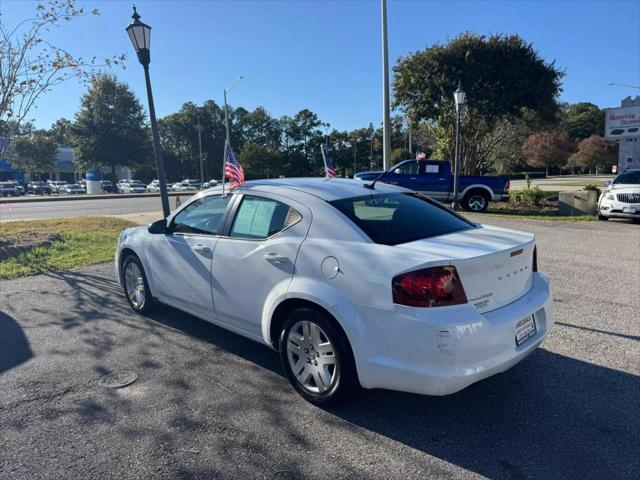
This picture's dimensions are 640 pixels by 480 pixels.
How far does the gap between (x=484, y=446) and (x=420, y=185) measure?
15.2 meters

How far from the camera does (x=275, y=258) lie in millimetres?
3531

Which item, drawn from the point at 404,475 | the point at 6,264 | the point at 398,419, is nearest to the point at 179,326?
the point at 398,419

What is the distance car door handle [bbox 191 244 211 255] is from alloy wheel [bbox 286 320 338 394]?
1.25 meters

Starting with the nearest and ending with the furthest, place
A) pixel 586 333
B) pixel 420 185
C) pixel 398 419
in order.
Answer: pixel 398 419 → pixel 586 333 → pixel 420 185

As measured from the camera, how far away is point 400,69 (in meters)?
22.1

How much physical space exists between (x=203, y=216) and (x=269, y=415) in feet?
6.92

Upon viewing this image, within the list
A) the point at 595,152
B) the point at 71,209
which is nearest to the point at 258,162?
the point at 71,209

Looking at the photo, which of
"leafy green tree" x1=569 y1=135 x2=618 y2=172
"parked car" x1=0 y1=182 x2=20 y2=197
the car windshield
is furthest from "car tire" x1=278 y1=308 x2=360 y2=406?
"leafy green tree" x1=569 y1=135 x2=618 y2=172

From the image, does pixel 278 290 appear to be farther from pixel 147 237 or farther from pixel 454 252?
pixel 147 237

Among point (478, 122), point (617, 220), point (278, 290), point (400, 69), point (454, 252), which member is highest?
point (400, 69)

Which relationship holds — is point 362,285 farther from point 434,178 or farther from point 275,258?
point 434,178

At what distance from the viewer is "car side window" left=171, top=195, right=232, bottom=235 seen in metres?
4.30

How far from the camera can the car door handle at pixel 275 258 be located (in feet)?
11.4

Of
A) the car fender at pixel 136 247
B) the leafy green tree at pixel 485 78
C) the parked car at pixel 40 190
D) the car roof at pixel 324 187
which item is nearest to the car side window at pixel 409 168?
the leafy green tree at pixel 485 78
